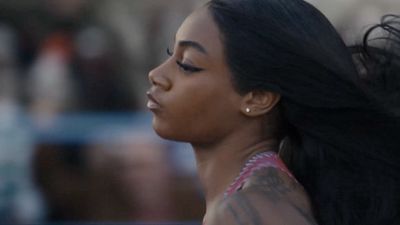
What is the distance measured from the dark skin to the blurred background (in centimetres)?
387

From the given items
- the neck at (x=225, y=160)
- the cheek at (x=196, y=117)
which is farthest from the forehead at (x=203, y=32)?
the neck at (x=225, y=160)

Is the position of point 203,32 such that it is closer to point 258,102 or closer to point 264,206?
point 258,102

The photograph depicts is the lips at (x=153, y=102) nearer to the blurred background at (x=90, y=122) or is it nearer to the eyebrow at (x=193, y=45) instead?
the eyebrow at (x=193, y=45)

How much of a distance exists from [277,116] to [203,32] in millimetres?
272

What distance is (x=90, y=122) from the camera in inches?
292

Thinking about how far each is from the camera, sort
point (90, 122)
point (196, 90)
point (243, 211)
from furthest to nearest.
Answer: point (90, 122), point (196, 90), point (243, 211)

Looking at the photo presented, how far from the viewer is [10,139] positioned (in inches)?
284

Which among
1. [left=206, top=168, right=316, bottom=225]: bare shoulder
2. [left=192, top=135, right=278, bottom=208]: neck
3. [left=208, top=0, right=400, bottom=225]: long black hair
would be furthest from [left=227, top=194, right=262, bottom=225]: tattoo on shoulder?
[left=208, top=0, right=400, bottom=225]: long black hair

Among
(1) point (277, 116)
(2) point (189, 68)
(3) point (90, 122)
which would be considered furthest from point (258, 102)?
(3) point (90, 122)

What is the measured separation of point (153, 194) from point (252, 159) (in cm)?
419

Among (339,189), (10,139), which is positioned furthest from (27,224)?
(339,189)

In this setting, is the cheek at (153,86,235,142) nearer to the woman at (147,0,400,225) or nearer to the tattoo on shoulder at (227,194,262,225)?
the woman at (147,0,400,225)

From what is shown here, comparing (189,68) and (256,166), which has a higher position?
(189,68)

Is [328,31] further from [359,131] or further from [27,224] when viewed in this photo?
[27,224]
